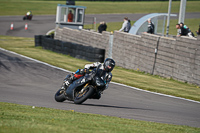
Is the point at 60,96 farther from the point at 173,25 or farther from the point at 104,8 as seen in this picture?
the point at 104,8

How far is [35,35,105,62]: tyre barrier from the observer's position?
20.8 meters

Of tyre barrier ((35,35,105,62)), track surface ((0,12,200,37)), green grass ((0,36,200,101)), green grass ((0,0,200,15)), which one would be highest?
green grass ((0,0,200,15))

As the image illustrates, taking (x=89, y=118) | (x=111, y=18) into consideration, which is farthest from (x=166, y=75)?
(x=111, y=18)

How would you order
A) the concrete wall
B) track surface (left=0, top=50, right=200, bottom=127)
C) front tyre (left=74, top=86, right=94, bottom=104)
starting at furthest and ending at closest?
the concrete wall → front tyre (left=74, top=86, right=94, bottom=104) → track surface (left=0, top=50, right=200, bottom=127)

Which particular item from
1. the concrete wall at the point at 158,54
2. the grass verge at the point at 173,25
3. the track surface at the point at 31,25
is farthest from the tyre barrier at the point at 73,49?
the grass verge at the point at 173,25

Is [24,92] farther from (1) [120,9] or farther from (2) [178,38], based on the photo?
(1) [120,9]

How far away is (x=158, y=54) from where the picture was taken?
55.9ft

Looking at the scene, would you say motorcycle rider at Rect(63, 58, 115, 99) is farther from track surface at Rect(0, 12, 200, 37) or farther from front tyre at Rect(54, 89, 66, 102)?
track surface at Rect(0, 12, 200, 37)

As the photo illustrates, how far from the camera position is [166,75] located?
54.4 ft

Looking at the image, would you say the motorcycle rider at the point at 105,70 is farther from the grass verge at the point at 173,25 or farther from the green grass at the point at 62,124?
the grass verge at the point at 173,25

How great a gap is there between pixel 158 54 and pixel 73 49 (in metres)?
7.10

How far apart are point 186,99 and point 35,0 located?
6463cm

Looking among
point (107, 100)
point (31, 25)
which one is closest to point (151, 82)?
point (107, 100)

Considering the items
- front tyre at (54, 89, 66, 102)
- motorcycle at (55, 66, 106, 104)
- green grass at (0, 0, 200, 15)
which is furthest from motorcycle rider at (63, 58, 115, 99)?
green grass at (0, 0, 200, 15)
